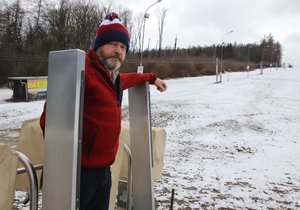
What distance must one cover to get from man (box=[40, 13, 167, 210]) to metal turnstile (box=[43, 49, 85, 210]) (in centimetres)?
31

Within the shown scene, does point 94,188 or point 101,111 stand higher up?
point 101,111

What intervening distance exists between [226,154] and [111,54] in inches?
260

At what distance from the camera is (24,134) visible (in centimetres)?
304

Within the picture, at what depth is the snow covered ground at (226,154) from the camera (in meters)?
5.29

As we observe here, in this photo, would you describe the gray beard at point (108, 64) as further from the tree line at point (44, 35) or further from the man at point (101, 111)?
the tree line at point (44, 35)

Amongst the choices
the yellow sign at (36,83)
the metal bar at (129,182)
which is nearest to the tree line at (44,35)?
the yellow sign at (36,83)

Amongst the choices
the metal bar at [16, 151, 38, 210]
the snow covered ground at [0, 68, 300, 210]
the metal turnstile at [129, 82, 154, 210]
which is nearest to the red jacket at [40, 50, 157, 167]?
the metal bar at [16, 151, 38, 210]

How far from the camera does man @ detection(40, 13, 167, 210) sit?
2164 mm

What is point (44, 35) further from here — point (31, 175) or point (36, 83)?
point (31, 175)

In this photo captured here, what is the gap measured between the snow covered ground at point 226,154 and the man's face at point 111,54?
2.88 metres

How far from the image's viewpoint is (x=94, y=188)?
2330mm

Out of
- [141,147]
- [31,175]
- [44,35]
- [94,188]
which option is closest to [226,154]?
[141,147]

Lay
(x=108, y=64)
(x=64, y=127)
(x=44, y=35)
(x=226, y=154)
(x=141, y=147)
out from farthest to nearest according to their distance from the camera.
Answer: (x=44, y=35) → (x=226, y=154) → (x=141, y=147) → (x=108, y=64) → (x=64, y=127)

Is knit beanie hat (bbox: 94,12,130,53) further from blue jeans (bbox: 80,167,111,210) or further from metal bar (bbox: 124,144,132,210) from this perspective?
metal bar (bbox: 124,144,132,210)
